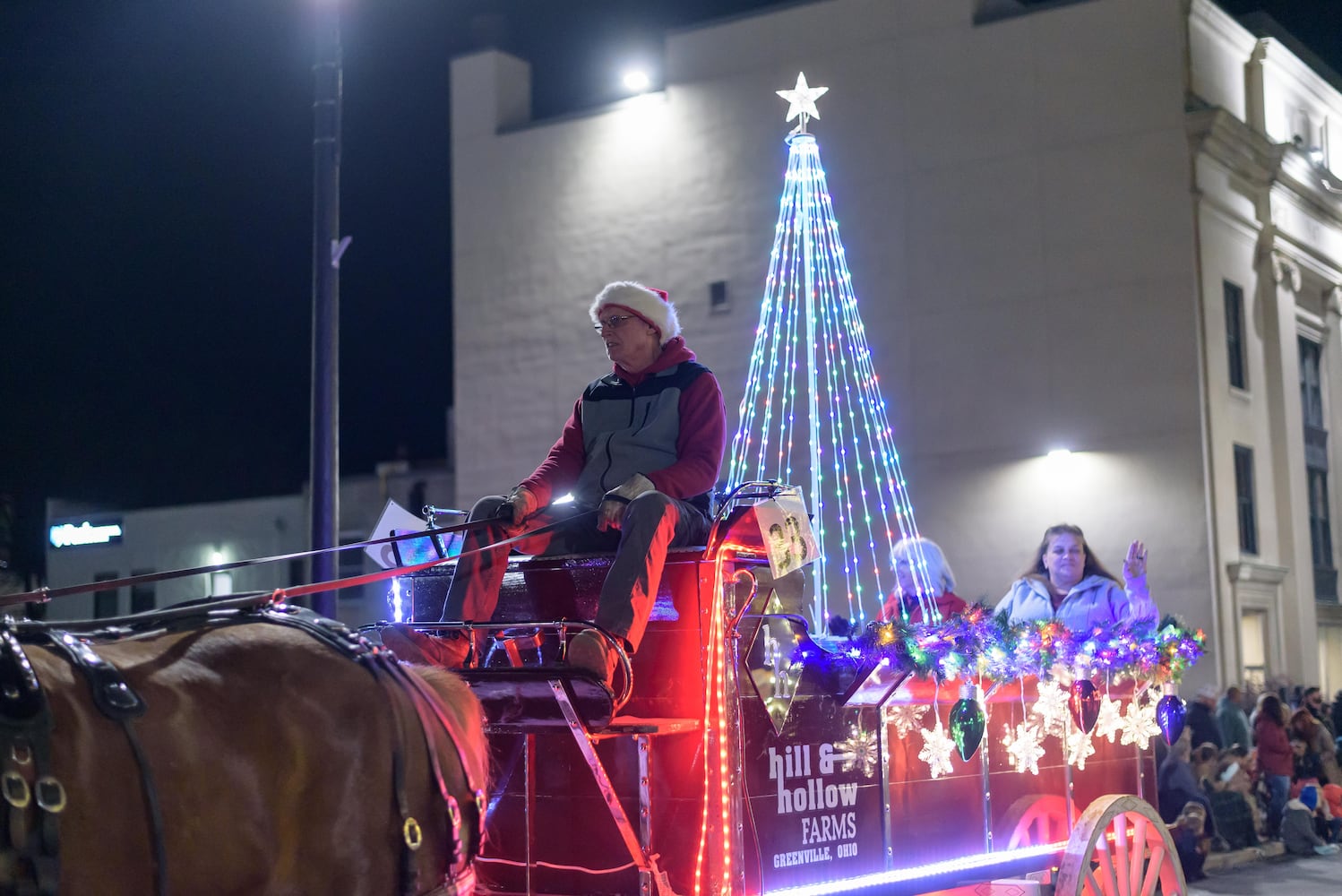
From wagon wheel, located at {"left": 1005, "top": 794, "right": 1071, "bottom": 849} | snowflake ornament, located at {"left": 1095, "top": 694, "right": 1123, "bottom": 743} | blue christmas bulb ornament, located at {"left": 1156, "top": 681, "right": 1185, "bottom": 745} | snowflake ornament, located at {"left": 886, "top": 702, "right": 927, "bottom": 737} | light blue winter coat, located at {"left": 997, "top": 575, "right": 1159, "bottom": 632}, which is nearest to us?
snowflake ornament, located at {"left": 886, "top": 702, "right": 927, "bottom": 737}

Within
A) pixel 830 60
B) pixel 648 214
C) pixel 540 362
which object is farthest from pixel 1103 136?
pixel 540 362

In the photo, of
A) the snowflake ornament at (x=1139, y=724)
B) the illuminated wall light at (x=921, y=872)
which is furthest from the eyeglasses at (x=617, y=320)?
the snowflake ornament at (x=1139, y=724)

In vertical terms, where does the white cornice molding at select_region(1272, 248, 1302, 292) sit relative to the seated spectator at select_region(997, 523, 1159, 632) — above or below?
above

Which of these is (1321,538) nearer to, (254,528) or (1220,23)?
(1220,23)

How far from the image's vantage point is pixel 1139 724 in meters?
7.70

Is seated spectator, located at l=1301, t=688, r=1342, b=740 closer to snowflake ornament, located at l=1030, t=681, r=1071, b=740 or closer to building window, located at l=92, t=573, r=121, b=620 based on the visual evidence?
snowflake ornament, located at l=1030, t=681, r=1071, b=740

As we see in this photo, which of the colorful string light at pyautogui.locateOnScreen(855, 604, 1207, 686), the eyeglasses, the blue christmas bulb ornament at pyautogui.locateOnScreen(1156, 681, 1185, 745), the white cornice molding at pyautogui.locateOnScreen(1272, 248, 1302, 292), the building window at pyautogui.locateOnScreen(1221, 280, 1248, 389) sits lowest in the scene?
the blue christmas bulb ornament at pyautogui.locateOnScreen(1156, 681, 1185, 745)

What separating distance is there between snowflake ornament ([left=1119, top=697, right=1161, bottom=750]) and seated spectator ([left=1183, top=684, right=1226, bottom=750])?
355 inches

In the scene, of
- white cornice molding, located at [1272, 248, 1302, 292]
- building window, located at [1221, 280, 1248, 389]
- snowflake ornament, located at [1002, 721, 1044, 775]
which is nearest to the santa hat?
snowflake ornament, located at [1002, 721, 1044, 775]

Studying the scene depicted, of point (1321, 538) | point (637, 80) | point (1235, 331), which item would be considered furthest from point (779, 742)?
point (1321, 538)

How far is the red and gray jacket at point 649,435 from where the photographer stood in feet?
18.5

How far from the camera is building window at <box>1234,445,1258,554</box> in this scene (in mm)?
23859

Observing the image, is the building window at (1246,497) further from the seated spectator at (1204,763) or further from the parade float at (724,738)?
the parade float at (724,738)

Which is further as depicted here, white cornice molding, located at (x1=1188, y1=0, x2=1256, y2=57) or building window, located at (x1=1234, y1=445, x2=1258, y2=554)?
building window, located at (x1=1234, y1=445, x2=1258, y2=554)
